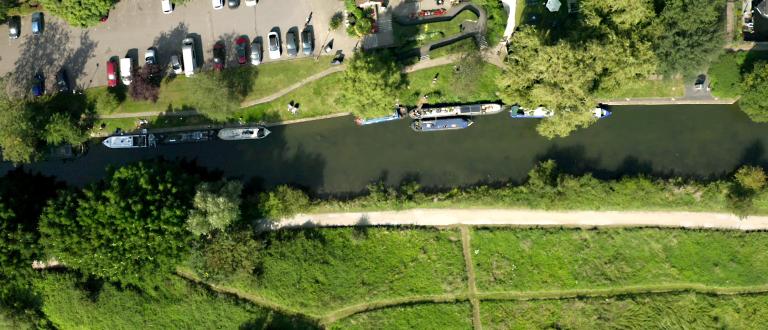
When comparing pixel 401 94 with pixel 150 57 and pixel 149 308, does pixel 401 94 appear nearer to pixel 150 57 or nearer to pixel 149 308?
pixel 150 57

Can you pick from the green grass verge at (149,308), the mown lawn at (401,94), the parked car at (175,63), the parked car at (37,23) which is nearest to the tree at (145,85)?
the parked car at (175,63)

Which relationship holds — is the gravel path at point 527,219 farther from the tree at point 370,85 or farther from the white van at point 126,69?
the white van at point 126,69

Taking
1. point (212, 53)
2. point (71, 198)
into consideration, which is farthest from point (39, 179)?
point (212, 53)

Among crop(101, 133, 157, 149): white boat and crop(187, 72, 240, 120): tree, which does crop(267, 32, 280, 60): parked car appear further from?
crop(101, 133, 157, 149): white boat

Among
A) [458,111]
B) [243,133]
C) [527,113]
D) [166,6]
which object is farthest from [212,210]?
[527,113]

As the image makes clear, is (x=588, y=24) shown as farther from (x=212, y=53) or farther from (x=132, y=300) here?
(x=132, y=300)

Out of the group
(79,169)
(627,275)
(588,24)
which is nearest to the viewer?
(588,24)

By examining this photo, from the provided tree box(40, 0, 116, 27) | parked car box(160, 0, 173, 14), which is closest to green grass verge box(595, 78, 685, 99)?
parked car box(160, 0, 173, 14)

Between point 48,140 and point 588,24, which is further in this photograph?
point 48,140
